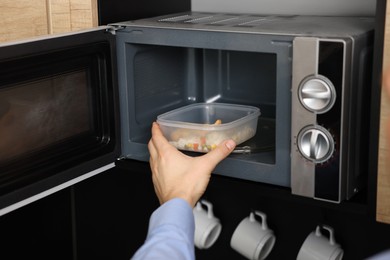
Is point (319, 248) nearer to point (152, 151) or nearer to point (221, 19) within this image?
point (152, 151)

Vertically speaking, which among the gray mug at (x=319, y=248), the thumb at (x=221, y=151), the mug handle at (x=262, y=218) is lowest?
the gray mug at (x=319, y=248)

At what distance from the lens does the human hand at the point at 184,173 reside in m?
1.23

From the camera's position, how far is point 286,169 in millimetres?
1311

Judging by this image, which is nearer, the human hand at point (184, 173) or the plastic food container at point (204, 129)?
the human hand at point (184, 173)

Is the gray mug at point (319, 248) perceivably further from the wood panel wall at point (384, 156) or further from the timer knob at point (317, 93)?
the timer knob at point (317, 93)

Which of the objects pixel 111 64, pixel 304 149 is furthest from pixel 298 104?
pixel 111 64

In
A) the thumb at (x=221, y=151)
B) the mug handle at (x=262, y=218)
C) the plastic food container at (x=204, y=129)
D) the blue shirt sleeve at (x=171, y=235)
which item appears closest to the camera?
the blue shirt sleeve at (x=171, y=235)

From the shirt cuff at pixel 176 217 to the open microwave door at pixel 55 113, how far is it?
0.28 meters

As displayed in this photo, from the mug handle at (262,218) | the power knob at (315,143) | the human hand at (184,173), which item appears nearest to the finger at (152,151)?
the human hand at (184,173)

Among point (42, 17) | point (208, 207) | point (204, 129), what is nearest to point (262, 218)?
point (208, 207)

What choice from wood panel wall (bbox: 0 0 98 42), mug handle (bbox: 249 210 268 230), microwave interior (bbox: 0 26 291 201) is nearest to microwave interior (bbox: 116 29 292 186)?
microwave interior (bbox: 0 26 291 201)

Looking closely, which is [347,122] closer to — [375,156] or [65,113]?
[375,156]

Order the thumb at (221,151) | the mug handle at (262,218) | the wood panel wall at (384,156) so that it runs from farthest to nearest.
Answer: the mug handle at (262,218) < the thumb at (221,151) < the wood panel wall at (384,156)

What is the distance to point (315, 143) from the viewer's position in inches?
48.4
